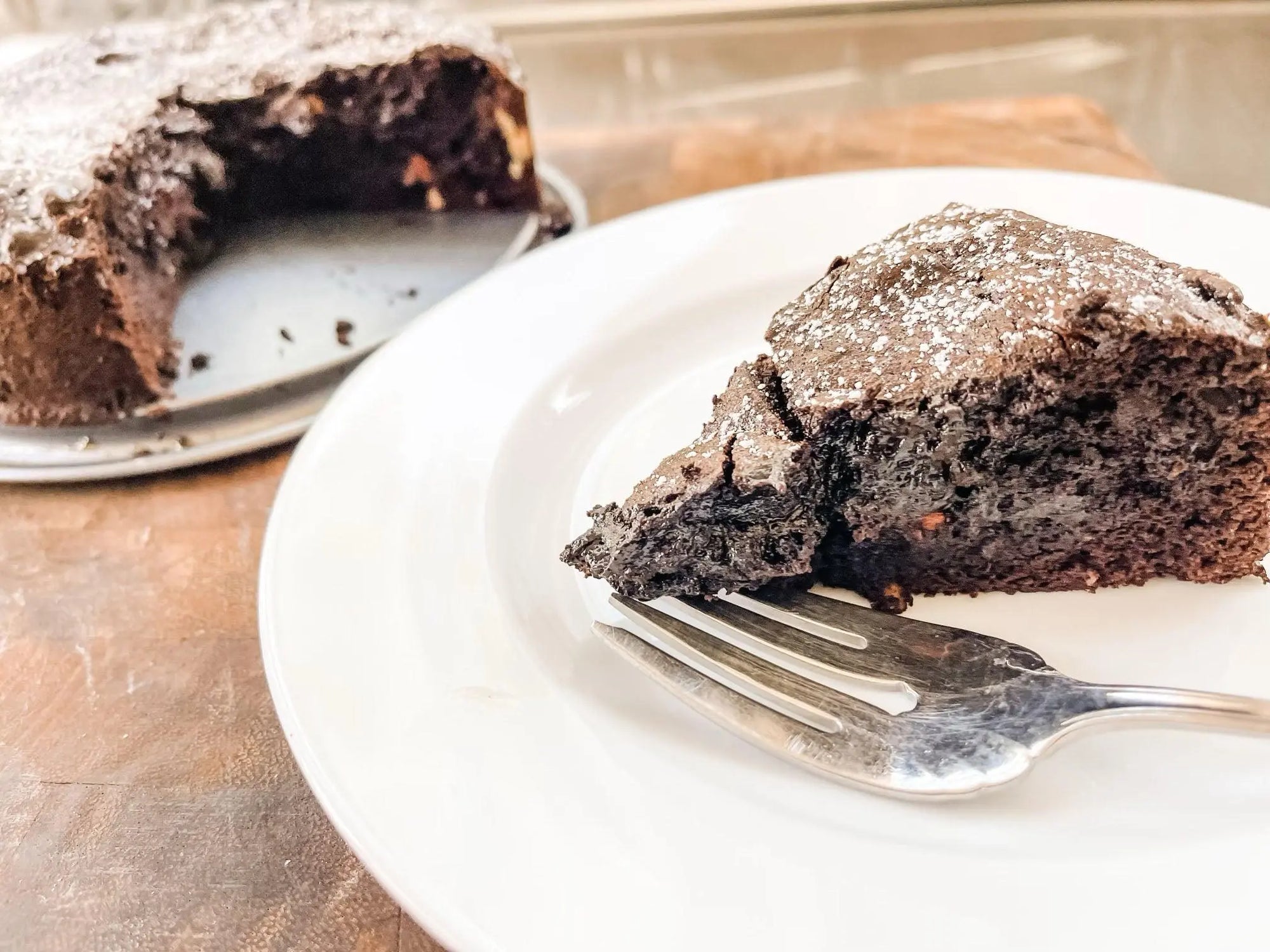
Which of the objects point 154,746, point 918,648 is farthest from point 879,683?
point 154,746

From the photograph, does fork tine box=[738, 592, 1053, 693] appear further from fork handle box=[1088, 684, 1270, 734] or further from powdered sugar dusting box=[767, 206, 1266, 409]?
powdered sugar dusting box=[767, 206, 1266, 409]

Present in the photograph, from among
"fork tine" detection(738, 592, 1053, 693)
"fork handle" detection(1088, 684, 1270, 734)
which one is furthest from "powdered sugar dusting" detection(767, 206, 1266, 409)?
"fork handle" detection(1088, 684, 1270, 734)

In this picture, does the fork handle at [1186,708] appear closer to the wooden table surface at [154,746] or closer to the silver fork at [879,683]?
the silver fork at [879,683]

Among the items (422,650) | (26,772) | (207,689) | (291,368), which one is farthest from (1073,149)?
(26,772)

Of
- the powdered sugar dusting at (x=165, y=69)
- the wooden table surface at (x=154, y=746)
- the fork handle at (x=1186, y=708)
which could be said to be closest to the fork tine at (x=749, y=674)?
the fork handle at (x=1186, y=708)

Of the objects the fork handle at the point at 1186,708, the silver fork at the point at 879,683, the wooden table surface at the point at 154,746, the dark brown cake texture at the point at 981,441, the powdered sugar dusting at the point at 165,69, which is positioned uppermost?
the powdered sugar dusting at the point at 165,69

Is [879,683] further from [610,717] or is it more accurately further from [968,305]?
[968,305]
